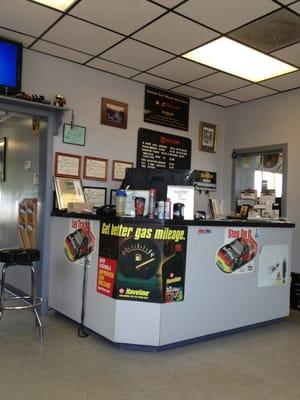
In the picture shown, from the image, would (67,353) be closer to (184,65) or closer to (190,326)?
(190,326)

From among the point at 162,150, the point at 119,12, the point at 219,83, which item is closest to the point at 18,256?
the point at 119,12

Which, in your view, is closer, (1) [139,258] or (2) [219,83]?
(1) [139,258]

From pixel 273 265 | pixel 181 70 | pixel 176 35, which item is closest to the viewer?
pixel 176 35

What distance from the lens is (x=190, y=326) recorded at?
129 inches

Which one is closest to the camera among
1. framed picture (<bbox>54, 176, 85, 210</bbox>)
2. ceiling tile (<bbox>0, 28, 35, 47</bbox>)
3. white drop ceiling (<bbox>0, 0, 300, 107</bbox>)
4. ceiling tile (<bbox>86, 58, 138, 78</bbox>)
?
white drop ceiling (<bbox>0, 0, 300, 107</bbox>)

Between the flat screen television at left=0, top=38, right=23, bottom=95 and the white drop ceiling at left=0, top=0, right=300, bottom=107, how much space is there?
0.09 metres

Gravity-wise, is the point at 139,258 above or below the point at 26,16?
below

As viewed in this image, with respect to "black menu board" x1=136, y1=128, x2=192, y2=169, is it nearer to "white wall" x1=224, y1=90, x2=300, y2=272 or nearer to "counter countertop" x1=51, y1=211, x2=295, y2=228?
"white wall" x1=224, y1=90, x2=300, y2=272

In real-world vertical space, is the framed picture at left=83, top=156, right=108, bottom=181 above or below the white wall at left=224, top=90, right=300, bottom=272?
below

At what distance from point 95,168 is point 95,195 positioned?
323mm

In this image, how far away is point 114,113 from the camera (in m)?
4.79

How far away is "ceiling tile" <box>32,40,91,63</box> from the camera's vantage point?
4035 millimetres

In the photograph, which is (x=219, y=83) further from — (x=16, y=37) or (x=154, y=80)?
(x=16, y=37)

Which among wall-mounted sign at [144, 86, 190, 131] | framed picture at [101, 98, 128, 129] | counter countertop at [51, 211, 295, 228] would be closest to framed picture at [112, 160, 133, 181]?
framed picture at [101, 98, 128, 129]
